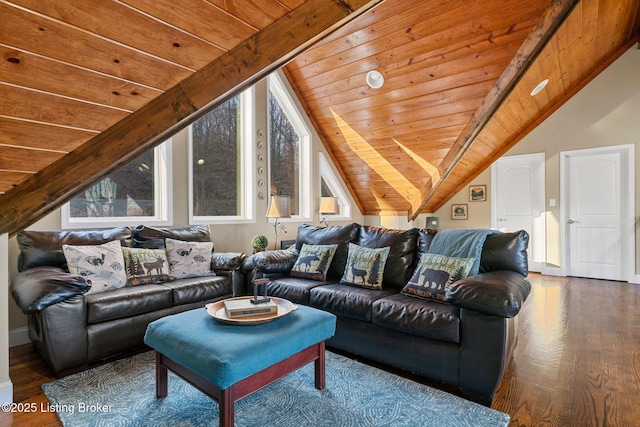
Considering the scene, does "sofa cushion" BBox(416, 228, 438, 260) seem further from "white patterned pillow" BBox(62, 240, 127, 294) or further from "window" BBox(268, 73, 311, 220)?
"white patterned pillow" BBox(62, 240, 127, 294)

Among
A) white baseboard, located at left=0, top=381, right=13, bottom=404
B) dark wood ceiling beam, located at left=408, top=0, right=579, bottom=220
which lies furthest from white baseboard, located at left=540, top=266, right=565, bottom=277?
white baseboard, located at left=0, top=381, right=13, bottom=404

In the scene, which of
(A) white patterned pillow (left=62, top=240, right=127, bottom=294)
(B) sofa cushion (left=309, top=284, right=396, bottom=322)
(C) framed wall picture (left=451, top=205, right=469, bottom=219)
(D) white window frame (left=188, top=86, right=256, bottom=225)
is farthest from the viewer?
(C) framed wall picture (left=451, top=205, right=469, bottom=219)

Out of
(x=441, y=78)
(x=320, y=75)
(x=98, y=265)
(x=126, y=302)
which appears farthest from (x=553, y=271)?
(x=98, y=265)

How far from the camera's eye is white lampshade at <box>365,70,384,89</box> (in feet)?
13.2

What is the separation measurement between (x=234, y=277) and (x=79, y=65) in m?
2.16

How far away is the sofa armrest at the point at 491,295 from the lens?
1.81 metres

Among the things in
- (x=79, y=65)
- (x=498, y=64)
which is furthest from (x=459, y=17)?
(x=79, y=65)

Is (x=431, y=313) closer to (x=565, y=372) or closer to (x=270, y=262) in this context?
(x=565, y=372)

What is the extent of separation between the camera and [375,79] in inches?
161

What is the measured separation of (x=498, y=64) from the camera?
3.40 metres

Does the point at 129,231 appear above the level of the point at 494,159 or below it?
below

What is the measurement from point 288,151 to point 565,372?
13.7 ft

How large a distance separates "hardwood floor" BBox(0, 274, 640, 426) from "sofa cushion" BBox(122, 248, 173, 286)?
0.80 meters

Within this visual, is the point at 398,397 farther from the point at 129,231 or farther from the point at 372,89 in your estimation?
the point at 372,89
